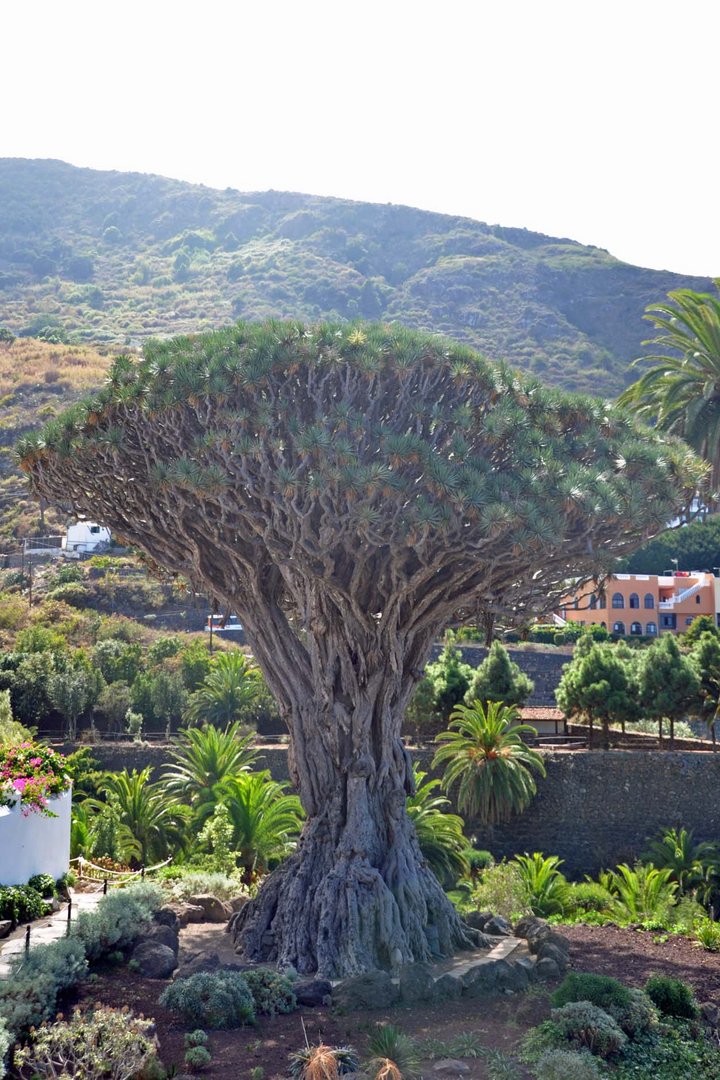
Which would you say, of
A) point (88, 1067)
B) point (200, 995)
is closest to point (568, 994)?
point (200, 995)

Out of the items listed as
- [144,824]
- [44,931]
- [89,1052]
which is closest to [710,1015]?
[89,1052]

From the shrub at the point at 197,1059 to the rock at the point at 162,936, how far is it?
332 cm

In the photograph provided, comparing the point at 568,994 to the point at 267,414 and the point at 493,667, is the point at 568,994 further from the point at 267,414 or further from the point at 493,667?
the point at 493,667

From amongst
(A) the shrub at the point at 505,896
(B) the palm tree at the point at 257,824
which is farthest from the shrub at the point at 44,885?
(A) the shrub at the point at 505,896

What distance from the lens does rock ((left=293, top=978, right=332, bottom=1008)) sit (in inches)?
415

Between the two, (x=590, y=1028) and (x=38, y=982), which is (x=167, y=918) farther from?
(x=590, y=1028)

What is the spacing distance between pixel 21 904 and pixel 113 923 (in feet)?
5.07

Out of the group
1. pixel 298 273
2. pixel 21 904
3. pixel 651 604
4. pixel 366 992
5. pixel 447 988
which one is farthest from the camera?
pixel 298 273

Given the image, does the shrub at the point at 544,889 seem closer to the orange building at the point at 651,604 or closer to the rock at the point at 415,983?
the rock at the point at 415,983

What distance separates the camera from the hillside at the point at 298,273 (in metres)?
90.2

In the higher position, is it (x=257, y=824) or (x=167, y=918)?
(x=167, y=918)

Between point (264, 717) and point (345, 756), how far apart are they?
21987 mm

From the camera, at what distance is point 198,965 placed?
1116 centimetres

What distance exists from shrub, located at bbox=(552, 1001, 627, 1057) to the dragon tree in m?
3.21
